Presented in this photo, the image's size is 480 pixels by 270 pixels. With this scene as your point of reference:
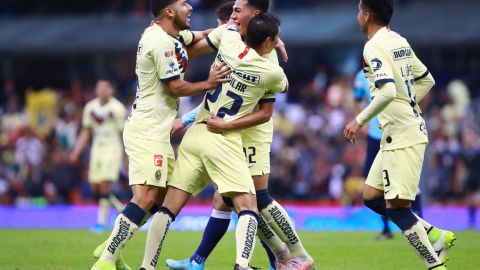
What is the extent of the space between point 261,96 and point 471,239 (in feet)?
20.9

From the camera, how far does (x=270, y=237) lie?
10062mm

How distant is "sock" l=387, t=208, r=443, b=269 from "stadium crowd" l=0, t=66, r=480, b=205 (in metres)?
10.8

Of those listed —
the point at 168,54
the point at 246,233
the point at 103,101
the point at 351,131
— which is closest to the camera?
the point at 351,131

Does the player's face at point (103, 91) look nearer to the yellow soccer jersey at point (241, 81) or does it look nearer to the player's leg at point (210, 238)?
the player's leg at point (210, 238)

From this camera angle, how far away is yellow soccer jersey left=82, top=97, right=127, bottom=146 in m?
18.4

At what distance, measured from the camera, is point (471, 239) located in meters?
14.8

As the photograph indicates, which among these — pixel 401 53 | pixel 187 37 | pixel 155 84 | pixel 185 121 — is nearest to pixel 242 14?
pixel 187 37

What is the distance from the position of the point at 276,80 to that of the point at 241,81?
1.08 ft

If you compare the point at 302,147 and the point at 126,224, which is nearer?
the point at 126,224

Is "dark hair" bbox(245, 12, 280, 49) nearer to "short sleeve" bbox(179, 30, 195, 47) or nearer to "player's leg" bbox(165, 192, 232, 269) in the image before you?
"short sleeve" bbox(179, 30, 195, 47)

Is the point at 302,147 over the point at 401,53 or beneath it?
beneath

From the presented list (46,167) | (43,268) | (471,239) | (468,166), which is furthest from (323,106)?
(43,268)

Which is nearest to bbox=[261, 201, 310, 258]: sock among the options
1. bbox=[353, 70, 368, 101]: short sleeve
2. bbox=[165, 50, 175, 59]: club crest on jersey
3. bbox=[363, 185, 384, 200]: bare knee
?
bbox=[363, 185, 384, 200]: bare knee

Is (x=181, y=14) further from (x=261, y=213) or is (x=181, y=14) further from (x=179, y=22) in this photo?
(x=261, y=213)
